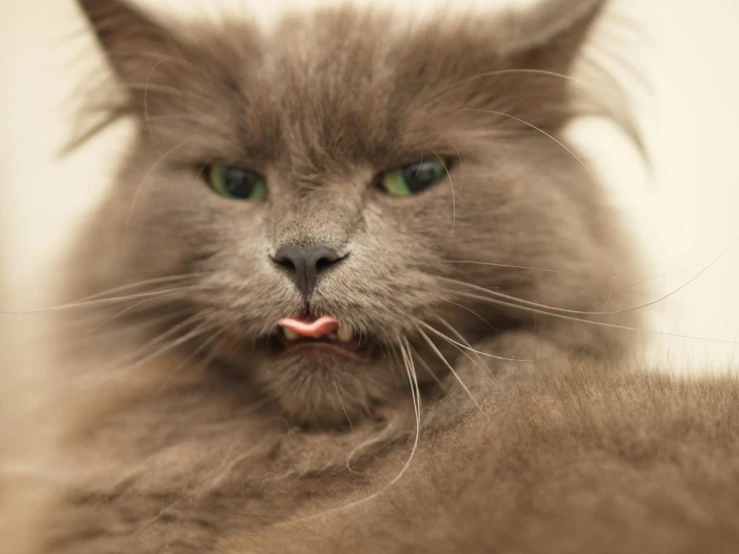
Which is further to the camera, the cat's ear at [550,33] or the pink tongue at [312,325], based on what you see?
the cat's ear at [550,33]

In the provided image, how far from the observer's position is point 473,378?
103 cm

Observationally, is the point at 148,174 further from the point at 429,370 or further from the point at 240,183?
the point at 429,370

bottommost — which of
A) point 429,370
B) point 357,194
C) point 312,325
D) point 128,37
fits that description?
point 429,370

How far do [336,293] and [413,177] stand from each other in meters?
0.26

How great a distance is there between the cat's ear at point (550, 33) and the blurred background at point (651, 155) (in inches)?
4.5

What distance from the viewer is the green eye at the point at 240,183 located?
1.14 metres

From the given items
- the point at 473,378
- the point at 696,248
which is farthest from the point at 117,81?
the point at 696,248

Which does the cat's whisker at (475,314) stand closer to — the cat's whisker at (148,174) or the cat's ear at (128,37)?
the cat's whisker at (148,174)

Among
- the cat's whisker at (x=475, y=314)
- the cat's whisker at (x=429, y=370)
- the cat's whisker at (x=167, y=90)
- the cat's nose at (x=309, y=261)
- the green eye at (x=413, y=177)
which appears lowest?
the cat's whisker at (x=429, y=370)

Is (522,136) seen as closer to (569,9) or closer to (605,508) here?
(569,9)

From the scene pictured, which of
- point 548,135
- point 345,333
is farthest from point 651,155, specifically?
point 345,333

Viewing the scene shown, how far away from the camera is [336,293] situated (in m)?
0.96

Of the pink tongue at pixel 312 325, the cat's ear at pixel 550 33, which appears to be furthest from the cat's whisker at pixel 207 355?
the cat's ear at pixel 550 33

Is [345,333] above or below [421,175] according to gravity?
below
